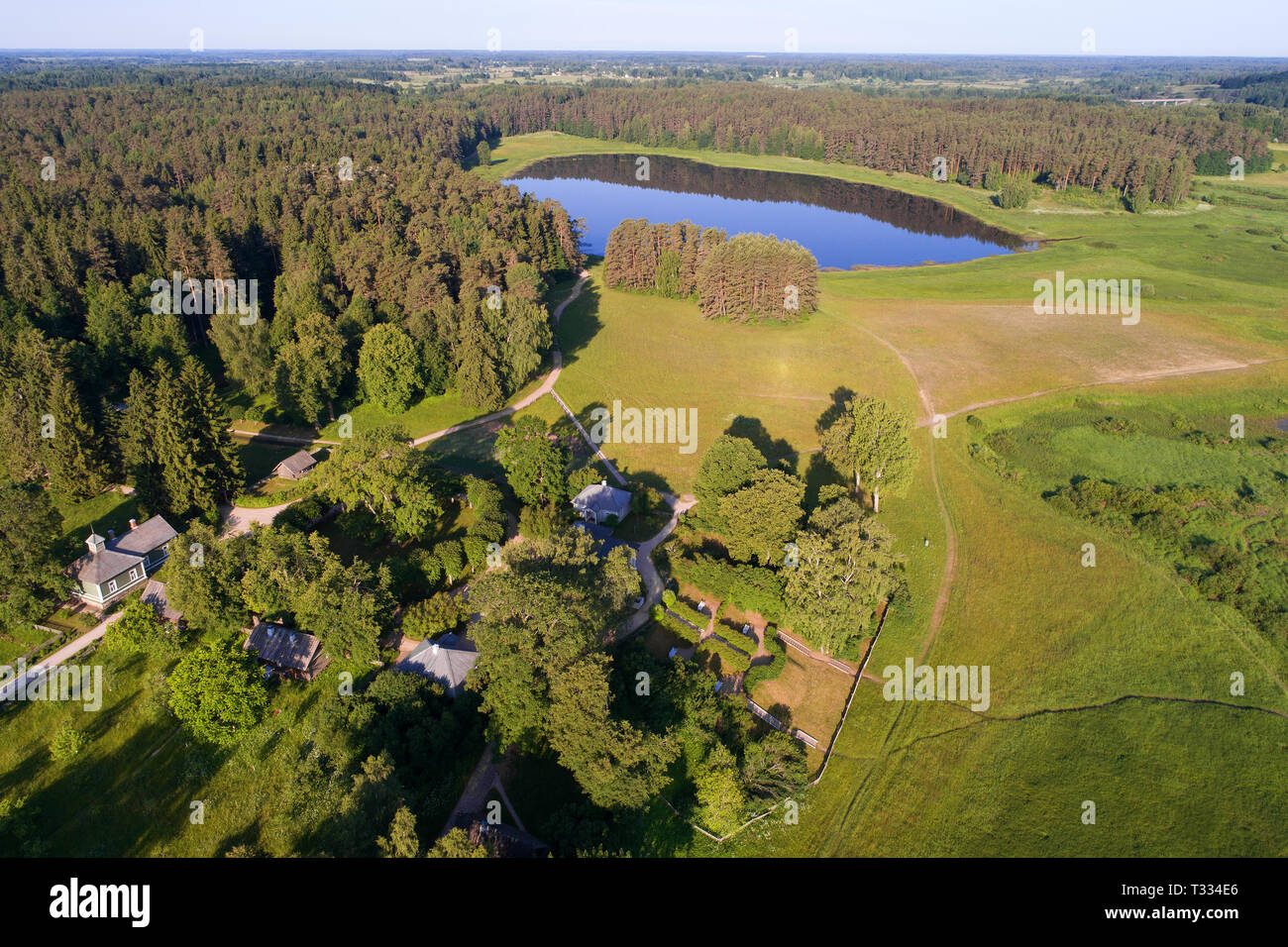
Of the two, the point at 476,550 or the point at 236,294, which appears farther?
the point at 236,294

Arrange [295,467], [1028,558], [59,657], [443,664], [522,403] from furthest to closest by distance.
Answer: [522,403] → [295,467] → [1028,558] → [59,657] → [443,664]

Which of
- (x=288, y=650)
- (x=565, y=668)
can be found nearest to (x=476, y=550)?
(x=288, y=650)

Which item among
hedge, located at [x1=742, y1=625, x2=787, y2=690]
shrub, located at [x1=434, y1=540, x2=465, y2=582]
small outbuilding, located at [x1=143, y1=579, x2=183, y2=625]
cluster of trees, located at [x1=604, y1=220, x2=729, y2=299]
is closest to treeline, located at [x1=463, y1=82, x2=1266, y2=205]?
cluster of trees, located at [x1=604, y1=220, x2=729, y2=299]

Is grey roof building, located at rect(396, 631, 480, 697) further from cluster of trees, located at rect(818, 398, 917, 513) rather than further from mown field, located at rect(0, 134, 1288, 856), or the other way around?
cluster of trees, located at rect(818, 398, 917, 513)

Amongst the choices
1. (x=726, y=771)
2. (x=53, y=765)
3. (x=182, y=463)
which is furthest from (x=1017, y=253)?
(x=53, y=765)

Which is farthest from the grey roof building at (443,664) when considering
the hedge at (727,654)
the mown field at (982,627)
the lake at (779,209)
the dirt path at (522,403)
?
the lake at (779,209)

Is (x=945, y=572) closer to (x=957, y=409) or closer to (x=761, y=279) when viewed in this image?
(x=957, y=409)
